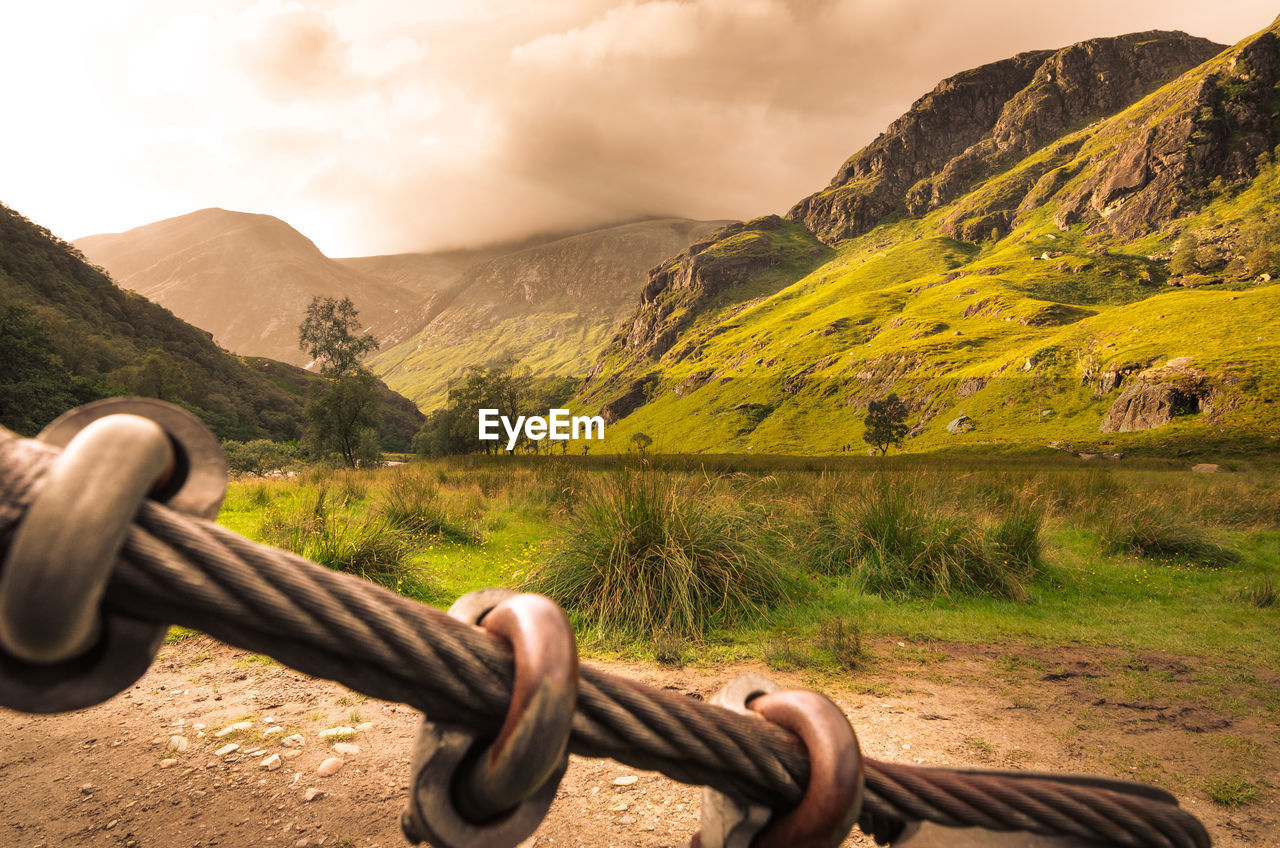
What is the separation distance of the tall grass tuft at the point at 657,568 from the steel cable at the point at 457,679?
522 centimetres

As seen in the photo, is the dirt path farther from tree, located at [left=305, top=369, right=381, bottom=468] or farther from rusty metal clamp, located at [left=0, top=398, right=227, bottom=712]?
tree, located at [left=305, top=369, right=381, bottom=468]

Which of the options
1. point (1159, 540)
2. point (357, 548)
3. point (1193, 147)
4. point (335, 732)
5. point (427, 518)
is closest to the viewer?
point (335, 732)

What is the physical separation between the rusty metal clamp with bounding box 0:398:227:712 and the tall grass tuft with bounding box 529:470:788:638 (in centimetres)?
566

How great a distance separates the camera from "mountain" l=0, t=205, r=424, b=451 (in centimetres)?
3269

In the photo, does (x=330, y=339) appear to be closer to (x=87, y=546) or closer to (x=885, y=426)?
(x=885, y=426)

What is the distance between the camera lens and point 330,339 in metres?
54.6

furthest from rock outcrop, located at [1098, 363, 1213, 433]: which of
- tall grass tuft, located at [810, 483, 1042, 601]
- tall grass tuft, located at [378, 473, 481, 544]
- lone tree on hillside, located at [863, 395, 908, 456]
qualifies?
tall grass tuft, located at [378, 473, 481, 544]

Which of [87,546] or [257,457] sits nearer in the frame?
[87,546]

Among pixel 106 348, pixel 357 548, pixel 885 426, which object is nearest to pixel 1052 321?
pixel 885 426

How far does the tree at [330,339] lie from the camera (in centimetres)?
5422

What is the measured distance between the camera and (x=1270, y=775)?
3816 millimetres

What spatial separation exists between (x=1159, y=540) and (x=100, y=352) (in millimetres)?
84040

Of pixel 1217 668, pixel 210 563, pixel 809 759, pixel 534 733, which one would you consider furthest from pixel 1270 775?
pixel 210 563

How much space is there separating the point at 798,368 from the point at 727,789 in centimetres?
11481
